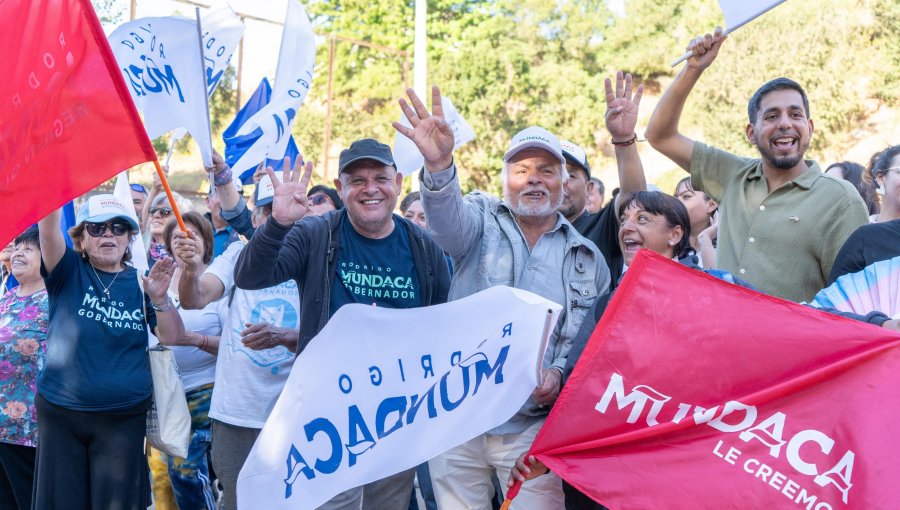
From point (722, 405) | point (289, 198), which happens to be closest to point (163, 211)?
point (289, 198)

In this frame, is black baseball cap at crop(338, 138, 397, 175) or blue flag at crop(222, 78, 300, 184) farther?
blue flag at crop(222, 78, 300, 184)

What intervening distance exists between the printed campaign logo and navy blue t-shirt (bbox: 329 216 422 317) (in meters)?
1.00

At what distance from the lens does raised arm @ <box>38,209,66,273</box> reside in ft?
14.6

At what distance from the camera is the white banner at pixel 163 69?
5.54m

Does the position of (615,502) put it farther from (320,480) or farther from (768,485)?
(320,480)

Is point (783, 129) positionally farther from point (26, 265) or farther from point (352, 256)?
point (26, 265)

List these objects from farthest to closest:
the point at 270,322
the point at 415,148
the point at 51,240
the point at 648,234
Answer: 1. the point at 415,148
2. the point at 270,322
3. the point at 51,240
4. the point at 648,234

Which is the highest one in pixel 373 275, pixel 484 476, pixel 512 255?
pixel 512 255

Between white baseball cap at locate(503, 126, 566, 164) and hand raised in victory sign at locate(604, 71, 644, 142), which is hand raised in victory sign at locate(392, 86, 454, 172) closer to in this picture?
white baseball cap at locate(503, 126, 566, 164)

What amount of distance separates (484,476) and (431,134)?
1477 millimetres

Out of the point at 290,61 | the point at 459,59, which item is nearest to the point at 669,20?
the point at 459,59

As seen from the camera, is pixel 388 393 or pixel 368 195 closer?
pixel 388 393

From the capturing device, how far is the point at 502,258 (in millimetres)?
3924

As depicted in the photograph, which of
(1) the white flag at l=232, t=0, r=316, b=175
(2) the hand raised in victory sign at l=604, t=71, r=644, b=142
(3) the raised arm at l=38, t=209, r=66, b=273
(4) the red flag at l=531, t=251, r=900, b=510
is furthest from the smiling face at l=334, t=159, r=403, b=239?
(1) the white flag at l=232, t=0, r=316, b=175
